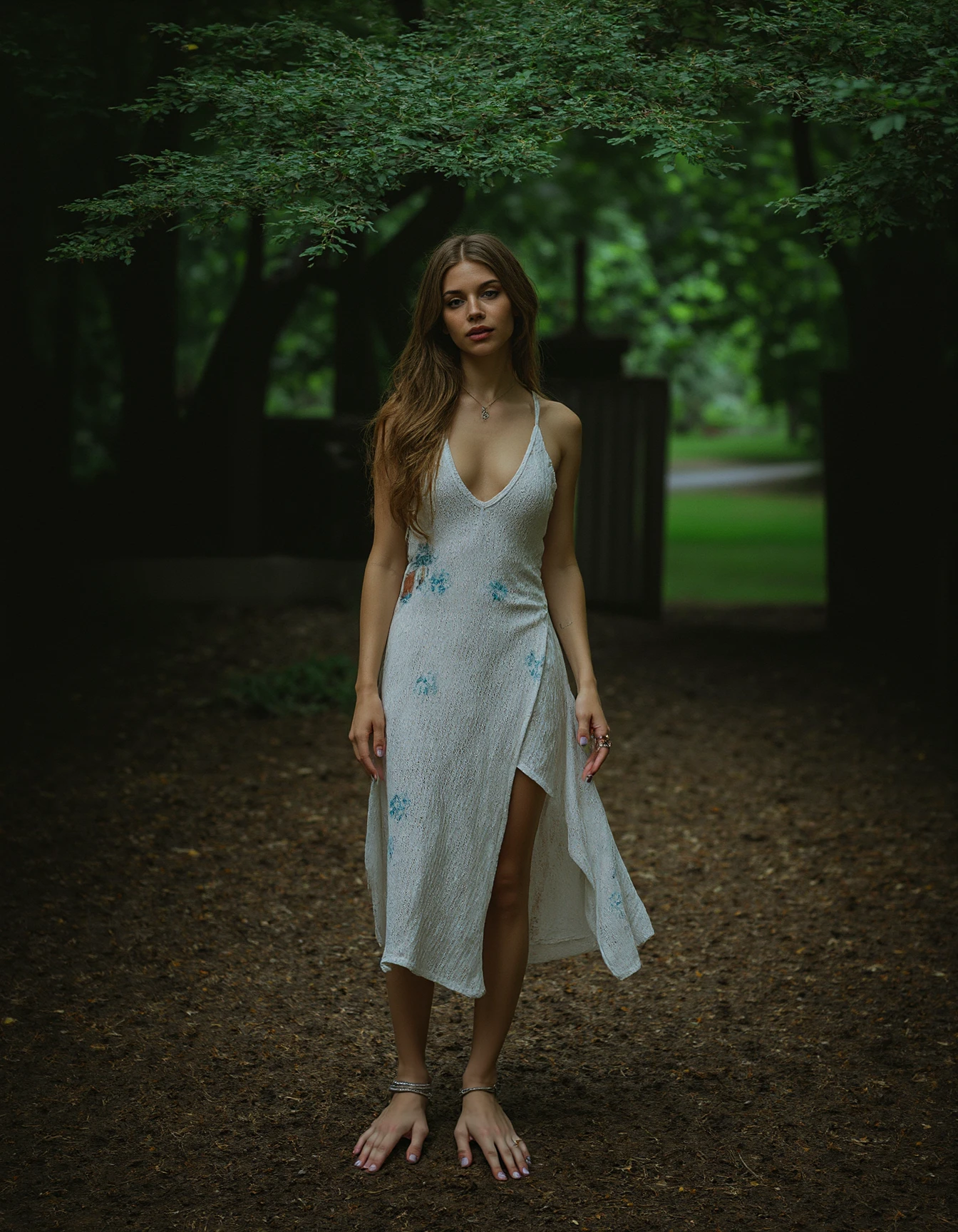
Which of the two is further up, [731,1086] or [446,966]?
[446,966]

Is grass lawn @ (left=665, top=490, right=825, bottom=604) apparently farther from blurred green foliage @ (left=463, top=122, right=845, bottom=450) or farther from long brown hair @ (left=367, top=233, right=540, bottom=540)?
long brown hair @ (left=367, top=233, right=540, bottom=540)

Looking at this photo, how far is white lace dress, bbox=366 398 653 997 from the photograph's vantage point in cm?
299

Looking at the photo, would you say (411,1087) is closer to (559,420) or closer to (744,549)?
(559,420)

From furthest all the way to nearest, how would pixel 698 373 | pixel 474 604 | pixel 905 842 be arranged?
pixel 698 373 → pixel 905 842 → pixel 474 604

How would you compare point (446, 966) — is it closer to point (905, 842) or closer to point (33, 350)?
point (905, 842)

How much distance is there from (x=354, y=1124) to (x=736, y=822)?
280 centimetres

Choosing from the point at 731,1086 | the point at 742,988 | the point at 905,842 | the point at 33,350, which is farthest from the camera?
the point at 33,350

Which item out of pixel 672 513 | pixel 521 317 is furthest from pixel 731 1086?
pixel 672 513

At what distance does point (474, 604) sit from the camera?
301 centimetres

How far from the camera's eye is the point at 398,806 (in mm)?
3021

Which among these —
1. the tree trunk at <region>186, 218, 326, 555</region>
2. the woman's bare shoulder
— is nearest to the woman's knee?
the woman's bare shoulder

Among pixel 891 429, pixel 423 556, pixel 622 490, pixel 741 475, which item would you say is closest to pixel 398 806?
pixel 423 556

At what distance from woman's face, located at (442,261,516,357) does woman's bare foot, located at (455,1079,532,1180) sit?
70.9 inches

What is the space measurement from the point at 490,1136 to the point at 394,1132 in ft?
0.76
